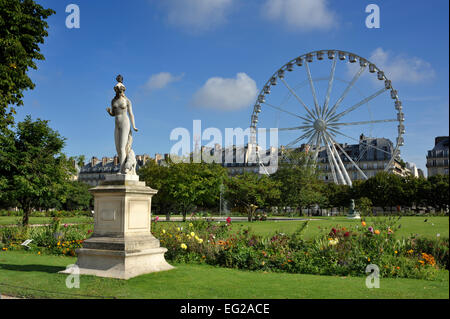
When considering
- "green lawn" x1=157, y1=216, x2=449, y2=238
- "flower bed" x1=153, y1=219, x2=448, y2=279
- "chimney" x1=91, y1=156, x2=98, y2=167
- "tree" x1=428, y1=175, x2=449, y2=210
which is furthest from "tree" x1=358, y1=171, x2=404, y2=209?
"chimney" x1=91, y1=156, x2=98, y2=167

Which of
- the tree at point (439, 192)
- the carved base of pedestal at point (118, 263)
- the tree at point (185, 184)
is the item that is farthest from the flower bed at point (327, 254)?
the tree at point (439, 192)

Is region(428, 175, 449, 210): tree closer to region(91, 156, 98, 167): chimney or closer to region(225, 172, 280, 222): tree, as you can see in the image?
region(225, 172, 280, 222): tree

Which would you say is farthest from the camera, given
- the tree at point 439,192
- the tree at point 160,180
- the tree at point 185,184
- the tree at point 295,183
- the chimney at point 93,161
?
the chimney at point 93,161

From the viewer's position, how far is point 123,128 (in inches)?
398

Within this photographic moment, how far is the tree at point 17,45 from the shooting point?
15614mm

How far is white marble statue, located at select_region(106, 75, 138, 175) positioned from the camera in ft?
33.0

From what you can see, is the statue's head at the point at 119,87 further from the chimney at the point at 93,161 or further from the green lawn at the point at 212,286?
the chimney at the point at 93,161

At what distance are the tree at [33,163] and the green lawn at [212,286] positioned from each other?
11.6 meters

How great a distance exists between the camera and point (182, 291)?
25.1 ft

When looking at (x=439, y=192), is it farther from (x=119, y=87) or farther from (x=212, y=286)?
(x=212, y=286)

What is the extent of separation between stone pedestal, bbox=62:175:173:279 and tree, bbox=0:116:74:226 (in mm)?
12259
